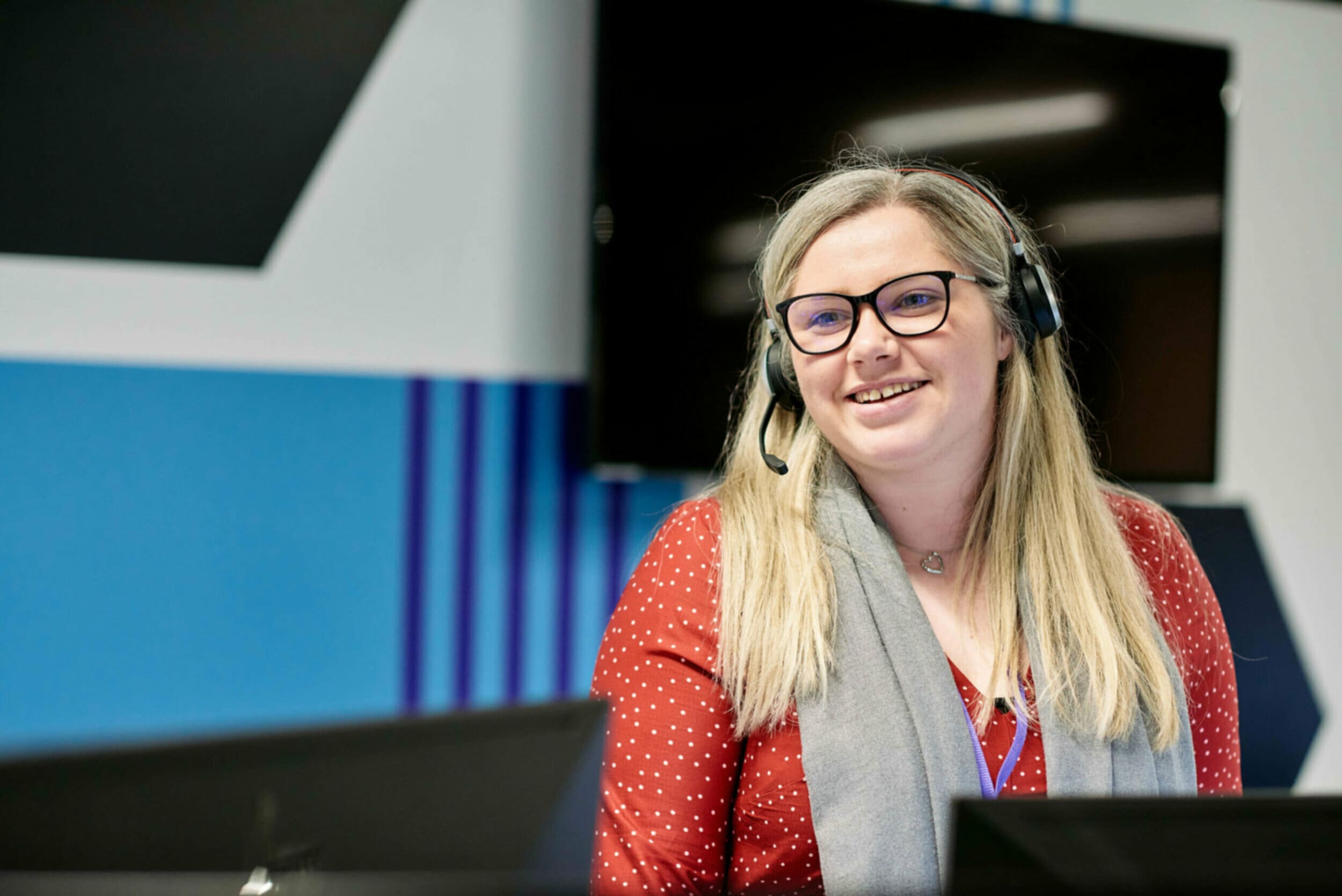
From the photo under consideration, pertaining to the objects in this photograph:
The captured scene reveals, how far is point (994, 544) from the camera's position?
55.9 inches

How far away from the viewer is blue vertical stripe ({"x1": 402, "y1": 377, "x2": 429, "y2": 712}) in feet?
7.25

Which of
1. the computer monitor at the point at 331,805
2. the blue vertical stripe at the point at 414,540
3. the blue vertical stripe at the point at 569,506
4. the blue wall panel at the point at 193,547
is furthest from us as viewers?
the blue vertical stripe at the point at 569,506

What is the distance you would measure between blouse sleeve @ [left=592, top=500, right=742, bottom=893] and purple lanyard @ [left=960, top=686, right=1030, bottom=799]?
27 cm

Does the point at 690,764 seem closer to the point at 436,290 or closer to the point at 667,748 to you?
the point at 667,748

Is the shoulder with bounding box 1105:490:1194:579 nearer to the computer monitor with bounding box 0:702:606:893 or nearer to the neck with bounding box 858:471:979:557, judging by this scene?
the neck with bounding box 858:471:979:557

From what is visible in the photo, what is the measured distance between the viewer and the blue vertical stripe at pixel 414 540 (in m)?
2.21

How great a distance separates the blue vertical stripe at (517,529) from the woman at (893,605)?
2.80ft

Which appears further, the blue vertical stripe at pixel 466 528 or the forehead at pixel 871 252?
the blue vertical stripe at pixel 466 528

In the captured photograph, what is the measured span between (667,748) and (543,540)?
113cm

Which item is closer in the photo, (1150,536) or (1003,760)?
(1003,760)

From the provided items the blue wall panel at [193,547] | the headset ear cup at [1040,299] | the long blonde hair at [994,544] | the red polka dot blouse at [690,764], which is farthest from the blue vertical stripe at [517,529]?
the headset ear cup at [1040,299]

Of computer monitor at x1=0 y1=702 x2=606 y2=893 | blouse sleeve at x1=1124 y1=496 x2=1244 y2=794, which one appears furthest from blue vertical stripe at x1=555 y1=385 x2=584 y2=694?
computer monitor at x1=0 y1=702 x2=606 y2=893

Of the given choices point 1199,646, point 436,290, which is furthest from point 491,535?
point 1199,646

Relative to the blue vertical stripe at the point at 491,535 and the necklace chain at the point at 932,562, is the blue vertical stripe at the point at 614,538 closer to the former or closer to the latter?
the blue vertical stripe at the point at 491,535
